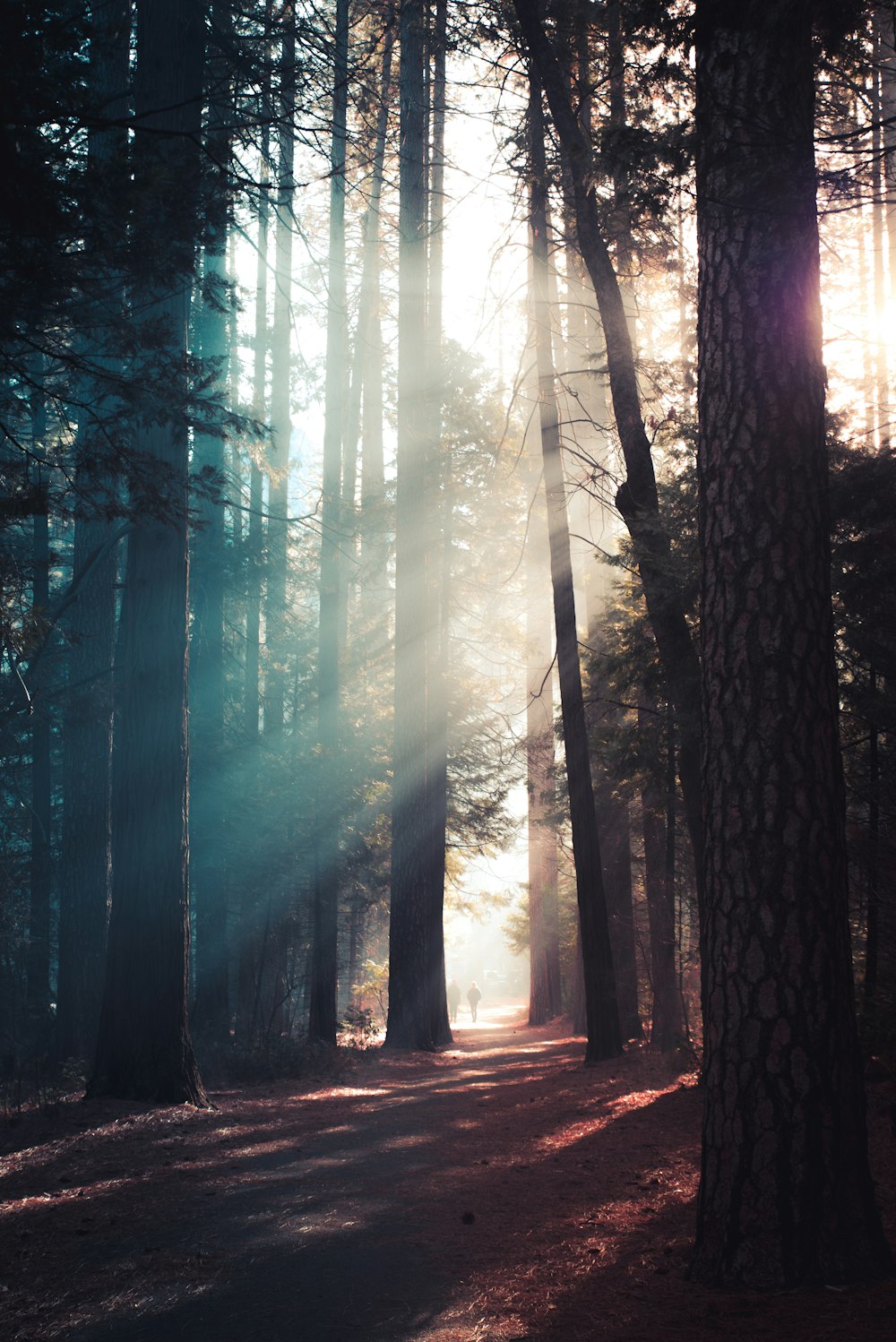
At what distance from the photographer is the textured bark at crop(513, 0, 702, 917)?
31.7 feet

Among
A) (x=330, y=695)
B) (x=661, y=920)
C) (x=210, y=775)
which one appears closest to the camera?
(x=661, y=920)

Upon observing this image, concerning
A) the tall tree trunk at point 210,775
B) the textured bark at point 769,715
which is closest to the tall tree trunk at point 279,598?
the tall tree trunk at point 210,775

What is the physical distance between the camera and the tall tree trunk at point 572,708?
12016 mm

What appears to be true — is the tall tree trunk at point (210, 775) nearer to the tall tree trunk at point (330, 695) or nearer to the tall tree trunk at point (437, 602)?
the tall tree trunk at point (330, 695)

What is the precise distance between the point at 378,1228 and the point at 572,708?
8417mm

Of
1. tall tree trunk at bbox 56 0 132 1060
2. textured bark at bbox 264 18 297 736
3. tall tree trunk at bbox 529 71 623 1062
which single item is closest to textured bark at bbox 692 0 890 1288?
tall tree trunk at bbox 529 71 623 1062

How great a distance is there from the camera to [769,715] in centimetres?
400

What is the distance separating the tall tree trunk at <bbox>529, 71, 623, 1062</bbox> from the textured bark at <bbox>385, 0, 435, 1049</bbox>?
275 centimetres

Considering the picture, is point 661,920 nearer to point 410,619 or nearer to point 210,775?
point 410,619

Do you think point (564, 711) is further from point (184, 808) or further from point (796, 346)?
point (796, 346)

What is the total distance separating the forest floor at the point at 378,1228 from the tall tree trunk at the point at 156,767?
69 cm

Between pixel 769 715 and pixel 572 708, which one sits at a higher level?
pixel 572 708

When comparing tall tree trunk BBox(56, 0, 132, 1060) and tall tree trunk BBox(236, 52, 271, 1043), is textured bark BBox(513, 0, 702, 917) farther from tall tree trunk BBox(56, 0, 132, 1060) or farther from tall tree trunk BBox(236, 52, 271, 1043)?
tall tree trunk BBox(236, 52, 271, 1043)

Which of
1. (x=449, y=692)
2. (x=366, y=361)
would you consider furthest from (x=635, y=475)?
(x=366, y=361)
